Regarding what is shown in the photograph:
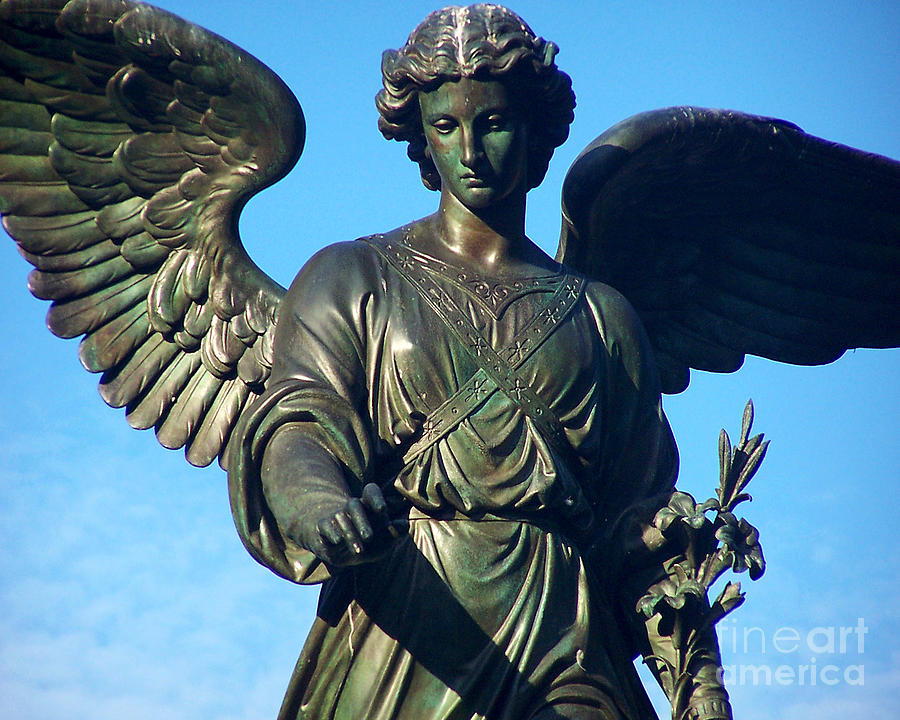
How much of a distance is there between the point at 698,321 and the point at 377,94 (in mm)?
2373

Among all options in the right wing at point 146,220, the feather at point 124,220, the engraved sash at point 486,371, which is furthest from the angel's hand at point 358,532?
the feather at point 124,220

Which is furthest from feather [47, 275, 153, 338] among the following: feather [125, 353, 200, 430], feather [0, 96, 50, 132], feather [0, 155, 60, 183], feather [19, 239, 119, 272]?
feather [0, 96, 50, 132]

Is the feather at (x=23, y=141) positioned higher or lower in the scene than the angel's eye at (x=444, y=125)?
higher

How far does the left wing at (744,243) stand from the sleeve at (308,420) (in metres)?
1.50

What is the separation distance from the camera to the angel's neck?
8.77 meters

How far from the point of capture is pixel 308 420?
816 centimetres

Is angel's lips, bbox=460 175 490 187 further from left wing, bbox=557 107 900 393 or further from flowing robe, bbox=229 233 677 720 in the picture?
left wing, bbox=557 107 900 393

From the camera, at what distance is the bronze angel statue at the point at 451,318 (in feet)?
26.4

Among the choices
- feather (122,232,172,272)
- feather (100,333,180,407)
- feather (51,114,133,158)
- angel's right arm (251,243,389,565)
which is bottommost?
angel's right arm (251,243,389,565)

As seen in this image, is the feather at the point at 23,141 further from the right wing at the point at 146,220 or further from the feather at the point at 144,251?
the feather at the point at 144,251

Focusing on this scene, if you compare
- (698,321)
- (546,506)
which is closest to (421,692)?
(546,506)

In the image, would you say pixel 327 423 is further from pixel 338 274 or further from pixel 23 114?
pixel 23 114

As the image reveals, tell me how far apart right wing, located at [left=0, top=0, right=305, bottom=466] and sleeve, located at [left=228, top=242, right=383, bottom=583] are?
1.01 meters

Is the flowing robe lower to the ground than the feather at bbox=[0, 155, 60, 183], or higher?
lower
